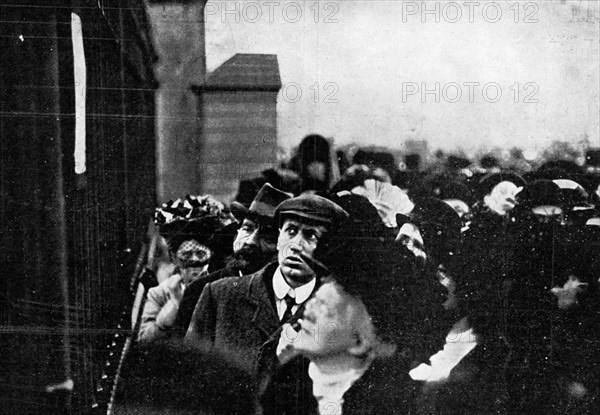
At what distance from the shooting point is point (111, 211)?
384 cm

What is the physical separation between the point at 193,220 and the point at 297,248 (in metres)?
0.52

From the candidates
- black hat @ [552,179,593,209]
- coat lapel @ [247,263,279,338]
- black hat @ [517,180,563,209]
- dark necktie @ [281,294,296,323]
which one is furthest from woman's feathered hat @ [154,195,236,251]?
black hat @ [552,179,593,209]

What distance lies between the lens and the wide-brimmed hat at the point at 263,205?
3.78 meters

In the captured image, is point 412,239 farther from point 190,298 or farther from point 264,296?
point 190,298

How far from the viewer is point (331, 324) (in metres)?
3.82

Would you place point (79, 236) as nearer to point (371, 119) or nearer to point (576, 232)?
point (371, 119)

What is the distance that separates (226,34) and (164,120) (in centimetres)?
50

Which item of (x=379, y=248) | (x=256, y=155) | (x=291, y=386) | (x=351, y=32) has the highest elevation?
(x=351, y=32)

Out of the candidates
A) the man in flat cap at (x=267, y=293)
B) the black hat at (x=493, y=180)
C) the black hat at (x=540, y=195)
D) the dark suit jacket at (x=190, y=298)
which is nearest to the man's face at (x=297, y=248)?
the man in flat cap at (x=267, y=293)

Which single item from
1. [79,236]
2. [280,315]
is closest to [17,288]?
[79,236]

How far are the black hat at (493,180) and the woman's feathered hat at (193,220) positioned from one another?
119cm

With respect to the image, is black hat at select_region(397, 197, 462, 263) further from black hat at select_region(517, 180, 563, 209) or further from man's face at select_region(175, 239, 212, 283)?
man's face at select_region(175, 239, 212, 283)

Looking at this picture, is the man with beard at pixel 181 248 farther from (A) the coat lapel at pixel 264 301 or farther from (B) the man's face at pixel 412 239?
(B) the man's face at pixel 412 239

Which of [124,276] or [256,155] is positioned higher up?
[256,155]
